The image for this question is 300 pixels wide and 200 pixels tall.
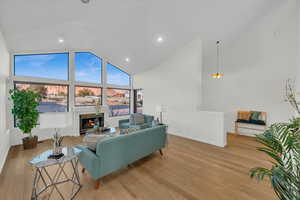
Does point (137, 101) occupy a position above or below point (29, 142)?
above

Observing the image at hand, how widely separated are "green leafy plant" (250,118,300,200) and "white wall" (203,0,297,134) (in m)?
4.74

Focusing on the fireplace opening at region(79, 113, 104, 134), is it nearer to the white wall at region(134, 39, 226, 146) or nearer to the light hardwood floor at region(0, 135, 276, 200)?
the light hardwood floor at region(0, 135, 276, 200)

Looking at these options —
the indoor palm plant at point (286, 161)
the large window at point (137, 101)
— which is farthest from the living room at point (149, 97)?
the large window at point (137, 101)

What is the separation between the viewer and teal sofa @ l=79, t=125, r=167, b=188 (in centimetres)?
216

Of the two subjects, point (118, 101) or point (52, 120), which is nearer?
point (52, 120)

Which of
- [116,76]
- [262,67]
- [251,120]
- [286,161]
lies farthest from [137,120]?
[262,67]

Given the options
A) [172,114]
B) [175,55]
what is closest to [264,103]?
[172,114]

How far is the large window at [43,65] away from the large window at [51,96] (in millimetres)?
378

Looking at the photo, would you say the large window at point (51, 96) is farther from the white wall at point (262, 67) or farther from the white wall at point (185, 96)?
the white wall at point (262, 67)

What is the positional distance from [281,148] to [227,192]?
146 cm

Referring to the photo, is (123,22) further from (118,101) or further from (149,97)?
(118,101)

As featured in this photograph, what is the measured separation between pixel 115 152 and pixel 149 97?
4674 millimetres

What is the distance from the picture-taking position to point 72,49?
17.1 ft

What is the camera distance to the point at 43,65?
4723 mm
